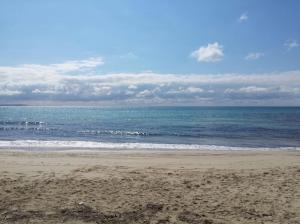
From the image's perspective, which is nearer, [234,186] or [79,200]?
[79,200]

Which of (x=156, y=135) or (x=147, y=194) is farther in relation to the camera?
(x=156, y=135)

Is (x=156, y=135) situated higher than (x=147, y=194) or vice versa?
(x=147, y=194)

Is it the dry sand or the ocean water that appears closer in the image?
the dry sand

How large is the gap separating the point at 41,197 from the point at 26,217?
1355 millimetres

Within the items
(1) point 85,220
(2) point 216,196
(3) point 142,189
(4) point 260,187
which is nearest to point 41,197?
(1) point 85,220

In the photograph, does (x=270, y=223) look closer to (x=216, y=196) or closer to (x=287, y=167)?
(x=216, y=196)

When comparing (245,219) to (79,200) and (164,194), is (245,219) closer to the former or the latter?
(164,194)

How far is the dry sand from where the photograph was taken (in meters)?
7.24

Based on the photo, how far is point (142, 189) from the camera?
9.45 m

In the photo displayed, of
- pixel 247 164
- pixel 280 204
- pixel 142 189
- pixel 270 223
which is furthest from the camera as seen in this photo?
pixel 247 164

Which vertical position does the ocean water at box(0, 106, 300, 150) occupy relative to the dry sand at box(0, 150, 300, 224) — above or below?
below

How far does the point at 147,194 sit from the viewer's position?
8.91 meters

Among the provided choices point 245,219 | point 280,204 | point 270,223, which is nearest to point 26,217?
point 245,219

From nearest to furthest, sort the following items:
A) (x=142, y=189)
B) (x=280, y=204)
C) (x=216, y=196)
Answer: (x=280, y=204)
(x=216, y=196)
(x=142, y=189)
